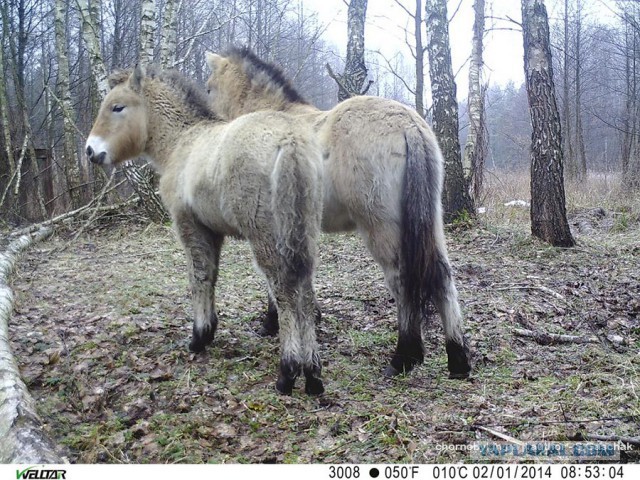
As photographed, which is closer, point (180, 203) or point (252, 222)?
point (252, 222)

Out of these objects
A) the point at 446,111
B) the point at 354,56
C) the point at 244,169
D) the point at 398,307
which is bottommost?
the point at 398,307

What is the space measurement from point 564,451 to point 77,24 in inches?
1008

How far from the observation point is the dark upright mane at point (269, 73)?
19.0 ft

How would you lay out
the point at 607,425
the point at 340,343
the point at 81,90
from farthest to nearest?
the point at 81,90, the point at 340,343, the point at 607,425

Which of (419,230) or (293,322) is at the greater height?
(419,230)

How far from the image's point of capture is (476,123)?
1166cm

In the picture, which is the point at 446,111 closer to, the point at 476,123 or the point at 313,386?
the point at 476,123

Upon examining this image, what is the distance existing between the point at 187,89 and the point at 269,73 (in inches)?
44.3

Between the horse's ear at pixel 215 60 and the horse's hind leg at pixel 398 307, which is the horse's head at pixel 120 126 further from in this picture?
the horse's hind leg at pixel 398 307

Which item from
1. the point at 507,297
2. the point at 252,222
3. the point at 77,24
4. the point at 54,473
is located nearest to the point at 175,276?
the point at 252,222

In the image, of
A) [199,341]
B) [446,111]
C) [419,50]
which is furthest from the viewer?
[419,50]

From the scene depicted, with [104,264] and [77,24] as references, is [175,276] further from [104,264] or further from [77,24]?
[77,24]

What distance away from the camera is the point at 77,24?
2305 centimetres

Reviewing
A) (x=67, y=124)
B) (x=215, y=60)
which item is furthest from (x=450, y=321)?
(x=67, y=124)
